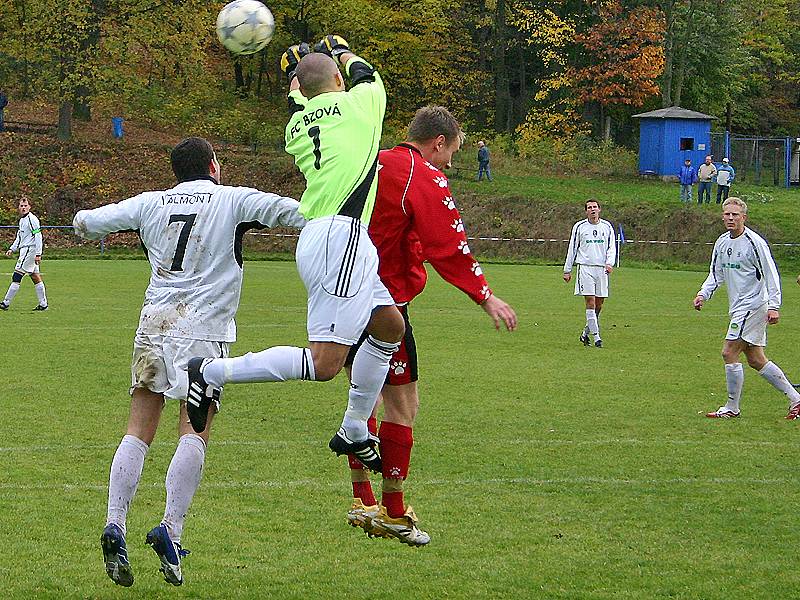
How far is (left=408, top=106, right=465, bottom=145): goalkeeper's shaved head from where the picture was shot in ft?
21.6

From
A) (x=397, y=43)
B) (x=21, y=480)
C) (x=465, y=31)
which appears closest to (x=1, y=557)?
(x=21, y=480)

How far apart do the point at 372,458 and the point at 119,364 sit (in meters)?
9.00

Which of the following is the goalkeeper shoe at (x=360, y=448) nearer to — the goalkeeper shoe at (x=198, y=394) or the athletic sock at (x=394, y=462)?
the athletic sock at (x=394, y=462)

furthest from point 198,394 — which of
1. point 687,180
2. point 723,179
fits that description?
point 723,179

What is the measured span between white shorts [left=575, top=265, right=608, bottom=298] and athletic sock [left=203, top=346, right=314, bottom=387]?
12.6m

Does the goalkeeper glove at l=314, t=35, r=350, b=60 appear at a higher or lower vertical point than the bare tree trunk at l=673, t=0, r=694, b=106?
lower

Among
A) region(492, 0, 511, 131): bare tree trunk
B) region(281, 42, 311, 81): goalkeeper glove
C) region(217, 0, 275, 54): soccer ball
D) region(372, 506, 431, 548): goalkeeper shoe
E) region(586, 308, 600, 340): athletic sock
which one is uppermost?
region(492, 0, 511, 131): bare tree trunk

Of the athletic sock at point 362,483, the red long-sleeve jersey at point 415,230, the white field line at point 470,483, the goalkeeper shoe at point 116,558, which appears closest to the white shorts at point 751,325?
the white field line at point 470,483

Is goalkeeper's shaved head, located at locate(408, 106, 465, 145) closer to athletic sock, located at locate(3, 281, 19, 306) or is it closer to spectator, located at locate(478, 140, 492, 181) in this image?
athletic sock, located at locate(3, 281, 19, 306)

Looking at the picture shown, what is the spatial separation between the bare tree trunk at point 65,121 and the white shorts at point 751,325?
37818mm

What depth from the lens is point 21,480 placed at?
8227 millimetres

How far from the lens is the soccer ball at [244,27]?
7.14m

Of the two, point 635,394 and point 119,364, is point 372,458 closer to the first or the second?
point 635,394

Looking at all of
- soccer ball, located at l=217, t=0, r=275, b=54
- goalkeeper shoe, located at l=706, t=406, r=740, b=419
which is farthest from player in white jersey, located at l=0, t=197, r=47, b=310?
soccer ball, located at l=217, t=0, r=275, b=54
